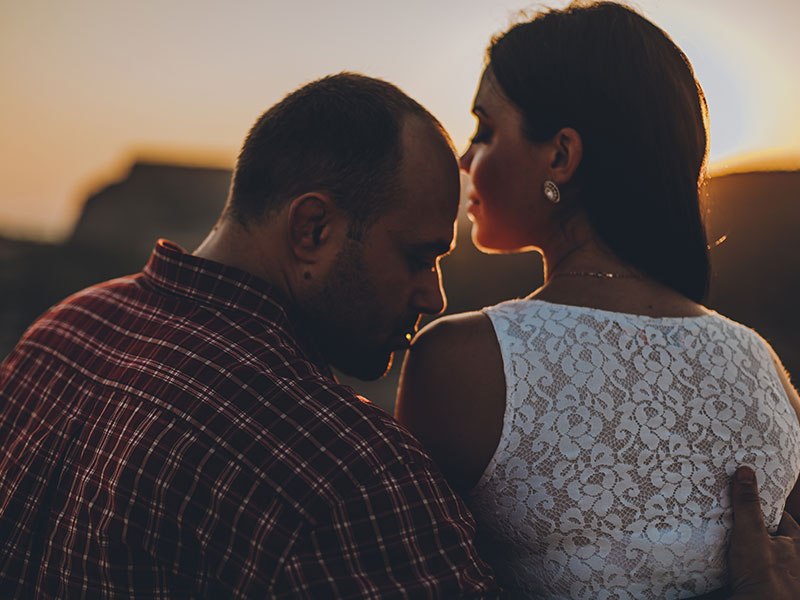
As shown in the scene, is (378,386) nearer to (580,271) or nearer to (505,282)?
(505,282)

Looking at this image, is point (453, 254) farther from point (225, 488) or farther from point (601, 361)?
point (225, 488)

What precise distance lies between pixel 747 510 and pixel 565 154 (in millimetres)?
841

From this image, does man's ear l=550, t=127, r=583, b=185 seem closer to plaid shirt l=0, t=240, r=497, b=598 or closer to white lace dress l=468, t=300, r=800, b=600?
white lace dress l=468, t=300, r=800, b=600

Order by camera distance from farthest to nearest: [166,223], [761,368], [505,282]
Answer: [166,223]
[505,282]
[761,368]

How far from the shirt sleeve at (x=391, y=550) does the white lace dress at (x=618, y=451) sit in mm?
250

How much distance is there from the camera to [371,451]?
1.11m

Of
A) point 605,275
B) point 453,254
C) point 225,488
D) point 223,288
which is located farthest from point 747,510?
point 453,254

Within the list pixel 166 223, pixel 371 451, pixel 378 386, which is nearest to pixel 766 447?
pixel 371 451

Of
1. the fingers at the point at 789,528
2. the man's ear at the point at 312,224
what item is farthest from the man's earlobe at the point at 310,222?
the fingers at the point at 789,528

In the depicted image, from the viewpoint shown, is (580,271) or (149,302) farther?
(580,271)

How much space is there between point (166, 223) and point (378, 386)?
5008 mm

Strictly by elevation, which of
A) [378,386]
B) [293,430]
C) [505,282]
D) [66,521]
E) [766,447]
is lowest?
[378,386]

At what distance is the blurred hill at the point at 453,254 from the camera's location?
11.4 ft

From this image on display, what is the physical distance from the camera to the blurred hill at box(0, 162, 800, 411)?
137 inches
